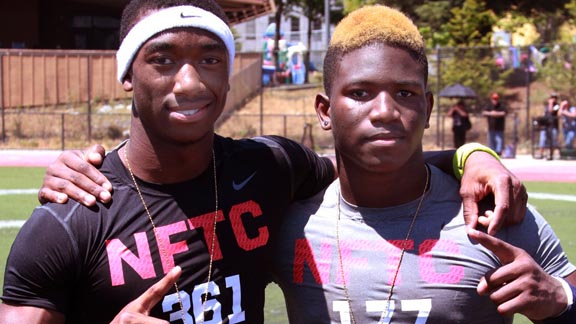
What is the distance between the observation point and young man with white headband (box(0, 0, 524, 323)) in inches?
105

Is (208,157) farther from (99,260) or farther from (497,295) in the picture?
(497,295)

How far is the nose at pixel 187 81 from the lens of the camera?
287cm

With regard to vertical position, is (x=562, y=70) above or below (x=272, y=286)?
above

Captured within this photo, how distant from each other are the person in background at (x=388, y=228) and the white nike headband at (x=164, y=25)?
16.9 inches

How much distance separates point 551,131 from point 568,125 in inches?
42.4

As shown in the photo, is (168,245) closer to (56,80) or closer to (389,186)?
(389,186)

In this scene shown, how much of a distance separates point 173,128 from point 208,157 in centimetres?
24

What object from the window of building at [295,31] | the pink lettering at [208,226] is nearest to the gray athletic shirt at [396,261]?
the pink lettering at [208,226]

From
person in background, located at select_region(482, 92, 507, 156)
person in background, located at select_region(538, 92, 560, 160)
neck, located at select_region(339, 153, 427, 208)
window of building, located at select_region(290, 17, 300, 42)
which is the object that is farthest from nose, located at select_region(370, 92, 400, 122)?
window of building, located at select_region(290, 17, 300, 42)

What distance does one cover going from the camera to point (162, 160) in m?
2.98

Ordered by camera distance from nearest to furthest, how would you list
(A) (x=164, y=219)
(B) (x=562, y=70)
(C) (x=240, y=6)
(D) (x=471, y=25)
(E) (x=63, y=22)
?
(A) (x=164, y=219) < (B) (x=562, y=70) < (D) (x=471, y=25) < (E) (x=63, y=22) < (C) (x=240, y=6)

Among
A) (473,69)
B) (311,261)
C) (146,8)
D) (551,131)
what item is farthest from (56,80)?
(311,261)

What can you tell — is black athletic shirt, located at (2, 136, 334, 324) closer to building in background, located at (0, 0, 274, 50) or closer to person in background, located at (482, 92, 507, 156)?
person in background, located at (482, 92, 507, 156)

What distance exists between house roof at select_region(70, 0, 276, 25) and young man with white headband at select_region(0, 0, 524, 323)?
98.6 feet
